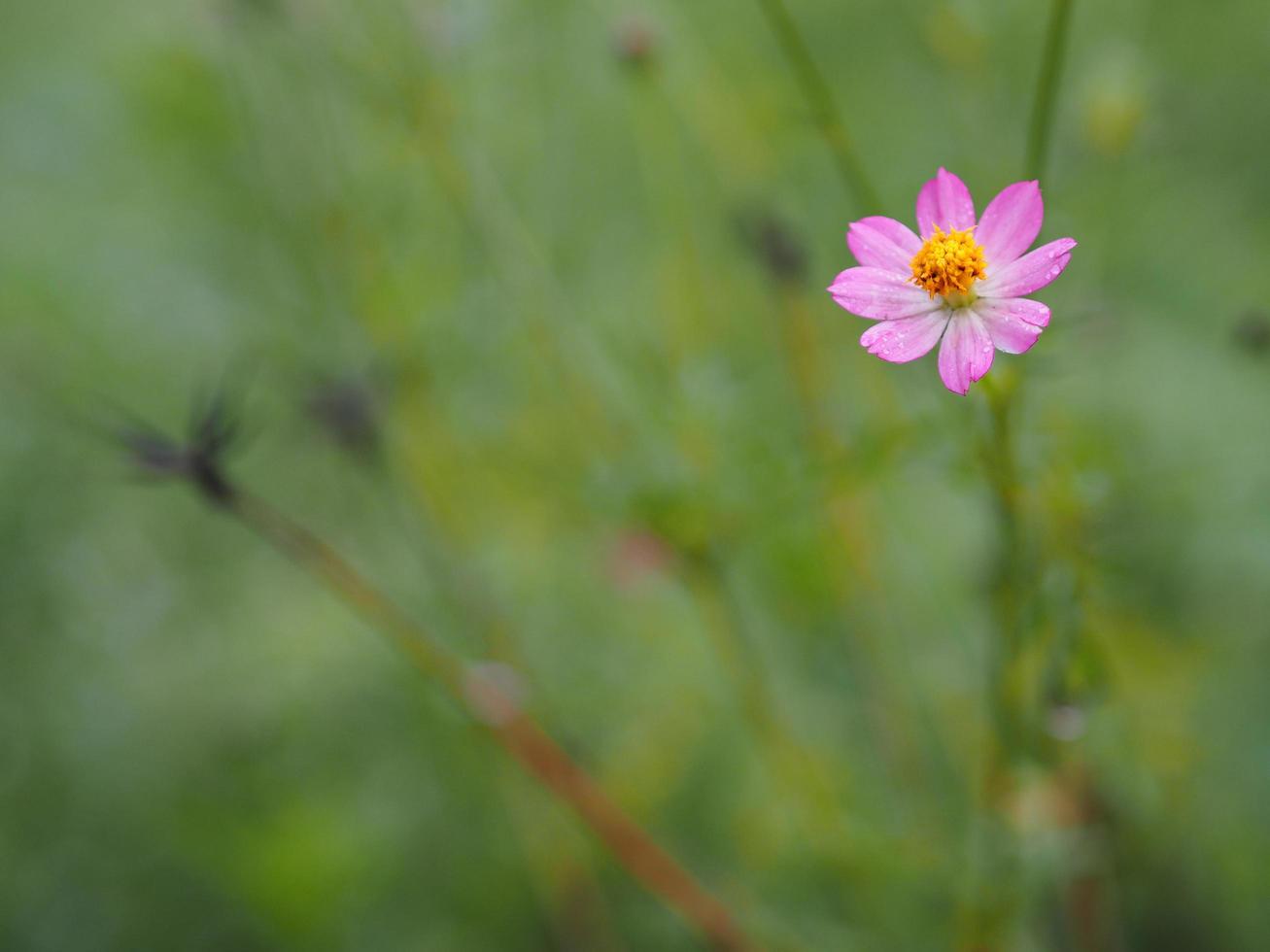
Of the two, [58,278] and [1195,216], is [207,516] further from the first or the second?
[1195,216]

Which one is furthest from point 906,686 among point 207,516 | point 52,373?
point 52,373

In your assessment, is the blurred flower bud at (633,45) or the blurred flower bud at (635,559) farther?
the blurred flower bud at (635,559)

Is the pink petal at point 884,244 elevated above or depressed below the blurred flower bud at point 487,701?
above

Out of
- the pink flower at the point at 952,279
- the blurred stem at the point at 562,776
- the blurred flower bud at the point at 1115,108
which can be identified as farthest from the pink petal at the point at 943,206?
the blurred flower bud at the point at 1115,108

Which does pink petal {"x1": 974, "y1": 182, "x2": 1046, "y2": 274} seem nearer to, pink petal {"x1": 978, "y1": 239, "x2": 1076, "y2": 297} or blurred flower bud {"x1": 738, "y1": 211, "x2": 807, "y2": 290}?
pink petal {"x1": 978, "y1": 239, "x2": 1076, "y2": 297}

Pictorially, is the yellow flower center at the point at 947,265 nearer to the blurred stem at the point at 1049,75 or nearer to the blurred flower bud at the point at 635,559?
the blurred stem at the point at 1049,75

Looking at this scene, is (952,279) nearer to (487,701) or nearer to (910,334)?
(910,334)

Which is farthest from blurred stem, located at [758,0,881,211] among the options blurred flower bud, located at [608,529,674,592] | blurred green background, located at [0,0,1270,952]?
blurred flower bud, located at [608,529,674,592]
